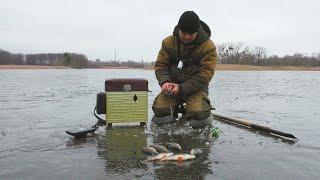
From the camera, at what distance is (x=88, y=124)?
838 centimetres

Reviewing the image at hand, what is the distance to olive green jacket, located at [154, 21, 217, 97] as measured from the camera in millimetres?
6461

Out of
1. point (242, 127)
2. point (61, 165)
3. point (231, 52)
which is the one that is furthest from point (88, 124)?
point (231, 52)

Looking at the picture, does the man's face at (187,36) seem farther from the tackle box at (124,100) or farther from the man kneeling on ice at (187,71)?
the tackle box at (124,100)

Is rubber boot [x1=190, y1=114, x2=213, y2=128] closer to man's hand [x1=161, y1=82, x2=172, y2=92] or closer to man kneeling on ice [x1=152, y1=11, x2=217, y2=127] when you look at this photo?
man kneeling on ice [x1=152, y1=11, x2=217, y2=127]

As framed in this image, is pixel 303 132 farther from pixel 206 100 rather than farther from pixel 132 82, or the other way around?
pixel 132 82

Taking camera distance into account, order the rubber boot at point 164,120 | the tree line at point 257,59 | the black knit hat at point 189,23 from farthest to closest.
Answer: the tree line at point 257,59 < the rubber boot at point 164,120 < the black knit hat at point 189,23

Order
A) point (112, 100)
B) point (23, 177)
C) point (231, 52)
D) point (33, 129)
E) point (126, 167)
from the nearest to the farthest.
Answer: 1. point (23, 177)
2. point (126, 167)
3. point (112, 100)
4. point (33, 129)
5. point (231, 52)

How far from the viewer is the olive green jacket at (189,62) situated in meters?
6.46

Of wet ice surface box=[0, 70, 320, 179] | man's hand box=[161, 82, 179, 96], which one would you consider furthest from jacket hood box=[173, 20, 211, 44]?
wet ice surface box=[0, 70, 320, 179]

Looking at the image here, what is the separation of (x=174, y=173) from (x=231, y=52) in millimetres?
131014

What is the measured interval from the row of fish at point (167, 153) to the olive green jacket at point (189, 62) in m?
1.09

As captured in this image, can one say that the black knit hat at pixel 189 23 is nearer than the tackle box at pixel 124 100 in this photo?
Yes

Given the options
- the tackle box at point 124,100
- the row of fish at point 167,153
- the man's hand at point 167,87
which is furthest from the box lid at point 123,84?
the row of fish at point 167,153

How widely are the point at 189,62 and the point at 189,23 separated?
0.78 m
